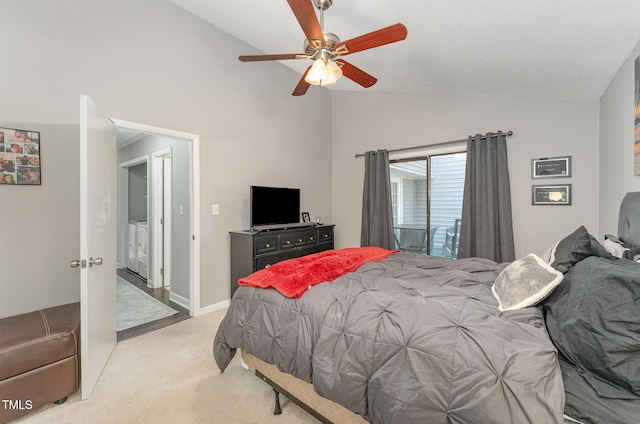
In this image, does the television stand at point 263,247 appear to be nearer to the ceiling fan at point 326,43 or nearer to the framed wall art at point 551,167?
the ceiling fan at point 326,43

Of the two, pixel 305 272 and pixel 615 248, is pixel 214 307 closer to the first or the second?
pixel 305 272

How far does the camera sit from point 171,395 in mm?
1889

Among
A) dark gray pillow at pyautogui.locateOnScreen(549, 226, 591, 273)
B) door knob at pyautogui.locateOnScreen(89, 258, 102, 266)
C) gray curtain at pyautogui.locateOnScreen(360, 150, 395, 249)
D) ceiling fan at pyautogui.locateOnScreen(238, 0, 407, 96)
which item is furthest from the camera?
gray curtain at pyautogui.locateOnScreen(360, 150, 395, 249)

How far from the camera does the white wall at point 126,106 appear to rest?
211 centimetres

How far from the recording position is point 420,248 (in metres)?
4.45

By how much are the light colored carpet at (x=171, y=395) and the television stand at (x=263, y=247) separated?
103 centimetres

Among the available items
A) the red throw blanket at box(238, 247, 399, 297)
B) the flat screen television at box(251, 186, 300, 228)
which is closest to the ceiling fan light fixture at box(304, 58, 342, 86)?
the red throw blanket at box(238, 247, 399, 297)

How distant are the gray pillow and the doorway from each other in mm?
2967

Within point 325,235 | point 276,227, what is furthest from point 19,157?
point 325,235

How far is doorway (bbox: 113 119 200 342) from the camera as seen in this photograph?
3.21 m

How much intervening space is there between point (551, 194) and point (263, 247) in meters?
3.43

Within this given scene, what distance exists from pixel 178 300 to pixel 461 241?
378 cm

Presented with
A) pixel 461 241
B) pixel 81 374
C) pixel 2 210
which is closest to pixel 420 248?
pixel 461 241

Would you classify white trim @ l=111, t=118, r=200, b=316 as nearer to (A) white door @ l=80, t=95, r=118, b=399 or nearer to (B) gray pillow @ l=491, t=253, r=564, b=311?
(A) white door @ l=80, t=95, r=118, b=399
